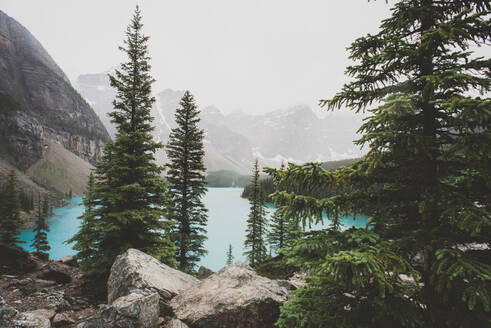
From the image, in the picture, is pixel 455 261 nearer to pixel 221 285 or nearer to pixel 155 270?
pixel 221 285

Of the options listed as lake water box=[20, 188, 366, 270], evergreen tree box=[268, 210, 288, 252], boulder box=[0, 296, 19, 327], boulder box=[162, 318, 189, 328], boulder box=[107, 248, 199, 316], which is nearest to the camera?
boulder box=[0, 296, 19, 327]

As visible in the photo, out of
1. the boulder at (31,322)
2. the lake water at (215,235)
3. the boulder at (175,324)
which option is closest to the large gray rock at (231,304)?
the boulder at (175,324)

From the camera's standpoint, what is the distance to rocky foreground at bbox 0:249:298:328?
4.70 metres

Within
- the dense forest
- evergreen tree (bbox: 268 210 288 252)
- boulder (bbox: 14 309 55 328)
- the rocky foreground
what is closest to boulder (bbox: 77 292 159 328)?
the rocky foreground

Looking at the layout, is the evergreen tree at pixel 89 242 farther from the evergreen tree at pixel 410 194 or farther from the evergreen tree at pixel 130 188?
the evergreen tree at pixel 410 194

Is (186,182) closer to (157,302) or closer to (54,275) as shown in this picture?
(54,275)

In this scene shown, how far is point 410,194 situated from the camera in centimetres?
376

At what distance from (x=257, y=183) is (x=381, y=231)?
22.8m

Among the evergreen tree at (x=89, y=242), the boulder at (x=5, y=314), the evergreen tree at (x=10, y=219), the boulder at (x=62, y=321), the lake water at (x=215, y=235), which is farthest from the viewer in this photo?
the lake water at (x=215, y=235)

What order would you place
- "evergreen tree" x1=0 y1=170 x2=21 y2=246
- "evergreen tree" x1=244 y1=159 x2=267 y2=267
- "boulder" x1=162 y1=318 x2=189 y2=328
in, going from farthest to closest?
"evergreen tree" x1=244 y1=159 x2=267 y2=267 → "evergreen tree" x1=0 y1=170 x2=21 y2=246 → "boulder" x1=162 y1=318 x2=189 y2=328

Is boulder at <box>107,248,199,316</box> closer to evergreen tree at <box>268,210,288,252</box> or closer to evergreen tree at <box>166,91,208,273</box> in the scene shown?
evergreen tree at <box>166,91,208,273</box>

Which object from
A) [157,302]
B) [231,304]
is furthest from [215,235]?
[231,304]

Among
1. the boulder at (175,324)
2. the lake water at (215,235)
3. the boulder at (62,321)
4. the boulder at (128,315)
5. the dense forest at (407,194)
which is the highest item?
the dense forest at (407,194)

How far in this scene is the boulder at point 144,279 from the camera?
630cm
